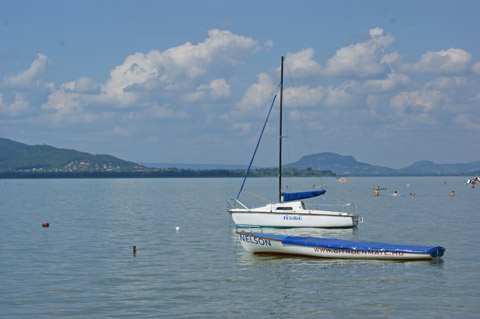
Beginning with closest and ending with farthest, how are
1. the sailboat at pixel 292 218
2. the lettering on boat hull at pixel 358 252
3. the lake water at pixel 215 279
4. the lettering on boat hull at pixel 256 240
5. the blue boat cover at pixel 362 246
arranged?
the lake water at pixel 215 279
the blue boat cover at pixel 362 246
the lettering on boat hull at pixel 358 252
the lettering on boat hull at pixel 256 240
the sailboat at pixel 292 218

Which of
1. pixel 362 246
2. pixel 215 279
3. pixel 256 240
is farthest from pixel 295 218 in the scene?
pixel 215 279

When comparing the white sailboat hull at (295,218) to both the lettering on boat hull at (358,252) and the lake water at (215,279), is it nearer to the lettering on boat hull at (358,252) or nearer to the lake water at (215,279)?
the lake water at (215,279)

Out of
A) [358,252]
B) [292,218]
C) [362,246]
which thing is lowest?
[358,252]

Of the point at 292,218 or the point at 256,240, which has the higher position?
the point at 292,218

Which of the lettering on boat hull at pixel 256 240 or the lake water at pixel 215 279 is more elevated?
the lettering on boat hull at pixel 256 240

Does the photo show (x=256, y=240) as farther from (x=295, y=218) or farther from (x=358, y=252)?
(x=295, y=218)

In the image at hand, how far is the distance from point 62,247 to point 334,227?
2530 centimetres

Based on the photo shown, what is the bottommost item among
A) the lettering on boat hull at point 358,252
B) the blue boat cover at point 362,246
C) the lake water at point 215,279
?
the lake water at point 215,279

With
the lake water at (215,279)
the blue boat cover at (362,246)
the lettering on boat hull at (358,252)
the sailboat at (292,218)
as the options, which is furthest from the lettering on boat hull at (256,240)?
the sailboat at (292,218)

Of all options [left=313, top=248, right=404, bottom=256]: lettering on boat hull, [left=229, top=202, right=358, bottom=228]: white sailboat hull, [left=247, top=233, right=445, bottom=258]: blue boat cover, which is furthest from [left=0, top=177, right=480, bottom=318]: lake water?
[left=229, top=202, right=358, bottom=228]: white sailboat hull

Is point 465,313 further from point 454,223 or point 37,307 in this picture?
point 454,223

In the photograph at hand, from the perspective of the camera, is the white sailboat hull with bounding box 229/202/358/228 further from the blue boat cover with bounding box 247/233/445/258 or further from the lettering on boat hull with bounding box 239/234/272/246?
the blue boat cover with bounding box 247/233/445/258

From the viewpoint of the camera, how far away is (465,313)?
2567 cm

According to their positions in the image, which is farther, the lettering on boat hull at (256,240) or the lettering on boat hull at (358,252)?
the lettering on boat hull at (256,240)
